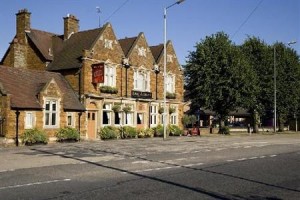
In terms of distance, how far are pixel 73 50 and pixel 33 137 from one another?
11.0m

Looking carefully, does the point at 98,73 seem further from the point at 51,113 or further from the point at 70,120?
the point at 51,113

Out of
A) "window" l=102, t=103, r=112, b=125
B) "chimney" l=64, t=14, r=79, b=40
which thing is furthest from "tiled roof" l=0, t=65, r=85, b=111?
"chimney" l=64, t=14, r=79, b=40

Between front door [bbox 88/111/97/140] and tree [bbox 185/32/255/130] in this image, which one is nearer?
front door [bbox 88/111/97/140]

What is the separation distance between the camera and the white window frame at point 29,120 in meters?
28.2

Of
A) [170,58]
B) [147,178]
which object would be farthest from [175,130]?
[147,178]

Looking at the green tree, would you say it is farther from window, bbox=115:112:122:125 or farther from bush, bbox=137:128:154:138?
window, bbox=115:112:122:125

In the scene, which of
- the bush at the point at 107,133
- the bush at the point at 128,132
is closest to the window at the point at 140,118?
the bush at the point at 128,132

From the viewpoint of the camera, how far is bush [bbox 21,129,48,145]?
27.2 meters

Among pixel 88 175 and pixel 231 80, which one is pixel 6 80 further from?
pixel 231 80

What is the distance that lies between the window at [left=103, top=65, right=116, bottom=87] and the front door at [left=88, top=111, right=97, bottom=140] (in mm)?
3004

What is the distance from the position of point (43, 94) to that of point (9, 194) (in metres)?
20.5

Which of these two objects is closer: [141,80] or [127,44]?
[141,80]

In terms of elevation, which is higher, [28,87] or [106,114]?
[28,87]

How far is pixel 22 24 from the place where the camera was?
123ft
